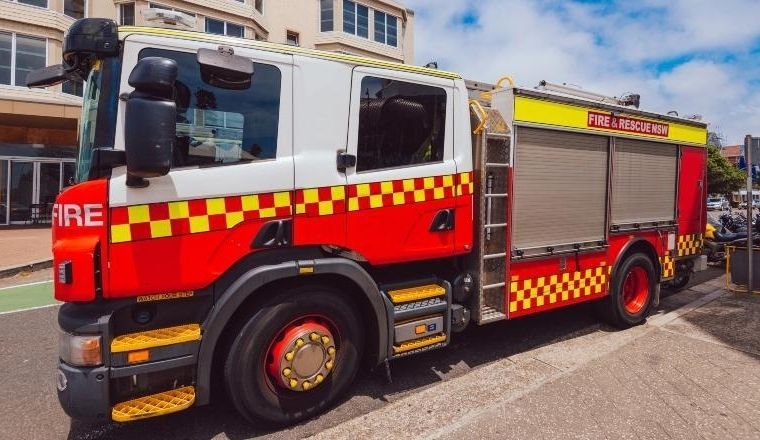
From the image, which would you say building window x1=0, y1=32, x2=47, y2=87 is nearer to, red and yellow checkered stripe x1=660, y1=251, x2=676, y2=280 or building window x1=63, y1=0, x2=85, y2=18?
building window x1=63, y1=0, x2=85, y2=18

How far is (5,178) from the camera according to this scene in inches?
647

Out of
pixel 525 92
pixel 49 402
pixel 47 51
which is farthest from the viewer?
pixel 47 51

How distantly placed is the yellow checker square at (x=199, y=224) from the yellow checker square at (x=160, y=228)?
12 centimetres

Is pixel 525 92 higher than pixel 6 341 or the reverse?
higher

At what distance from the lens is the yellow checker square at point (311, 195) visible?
3178 mm

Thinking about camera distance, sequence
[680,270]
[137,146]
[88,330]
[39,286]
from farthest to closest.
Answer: [39,286], [680,270], [88,330], [137,146]

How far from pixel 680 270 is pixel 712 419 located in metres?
3.53

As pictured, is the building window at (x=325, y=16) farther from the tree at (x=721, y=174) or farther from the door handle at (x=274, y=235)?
the tree at (x=721, y=174)

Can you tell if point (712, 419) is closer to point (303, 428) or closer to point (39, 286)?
point (303, 428)

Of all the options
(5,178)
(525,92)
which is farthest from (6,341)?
(5,178)

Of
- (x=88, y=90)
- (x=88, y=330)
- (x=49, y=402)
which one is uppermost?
→ (x=88, y=90)

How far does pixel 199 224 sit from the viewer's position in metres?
2.87

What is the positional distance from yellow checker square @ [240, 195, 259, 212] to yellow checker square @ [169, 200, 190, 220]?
0.33 metres

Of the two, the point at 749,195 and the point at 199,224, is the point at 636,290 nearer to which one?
the point at 749,195
